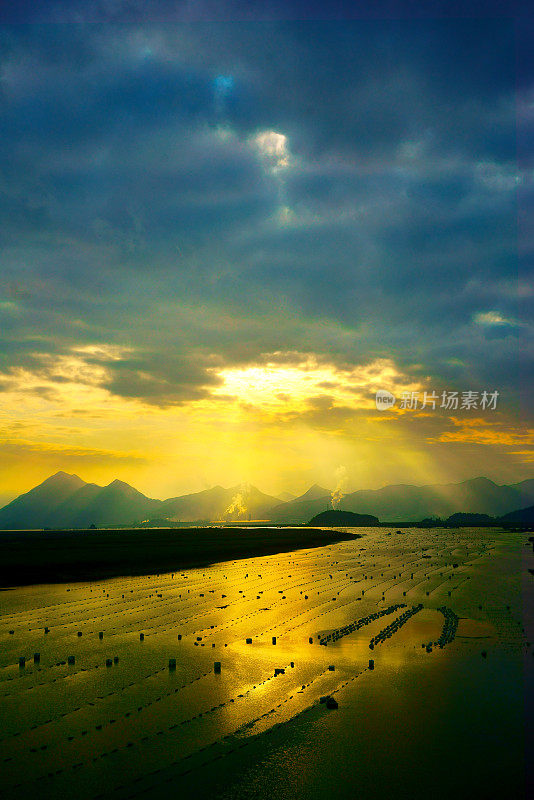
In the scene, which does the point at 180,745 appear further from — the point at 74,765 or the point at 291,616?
the point at 291,616

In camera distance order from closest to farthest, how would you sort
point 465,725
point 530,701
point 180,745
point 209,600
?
point 180,745 < point 465,725 < point 530,701 < point 209,600

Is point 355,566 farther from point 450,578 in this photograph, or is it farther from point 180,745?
point 180,745

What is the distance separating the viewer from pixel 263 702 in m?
18.6

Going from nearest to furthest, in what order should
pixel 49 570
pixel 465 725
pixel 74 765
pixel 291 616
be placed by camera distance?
Result: pixel 74 765 → pixel 465 725 → pixel 291 616 → pixel 49 570

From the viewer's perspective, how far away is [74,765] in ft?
46.1

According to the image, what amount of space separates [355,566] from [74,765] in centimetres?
5928

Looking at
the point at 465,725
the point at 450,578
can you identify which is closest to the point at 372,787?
the point at 465,725

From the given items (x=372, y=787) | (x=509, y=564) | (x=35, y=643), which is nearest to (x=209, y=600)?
(x=35, y=643)

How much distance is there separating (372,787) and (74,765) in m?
7.83

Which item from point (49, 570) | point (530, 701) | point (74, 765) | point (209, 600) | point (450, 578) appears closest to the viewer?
point (74, 765)

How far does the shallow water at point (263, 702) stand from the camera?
1351 centimetres

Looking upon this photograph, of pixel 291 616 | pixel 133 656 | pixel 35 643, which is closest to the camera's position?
pixel 133 656

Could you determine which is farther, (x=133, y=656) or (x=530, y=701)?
(x=133, y=656)

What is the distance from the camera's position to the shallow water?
44.3ft
